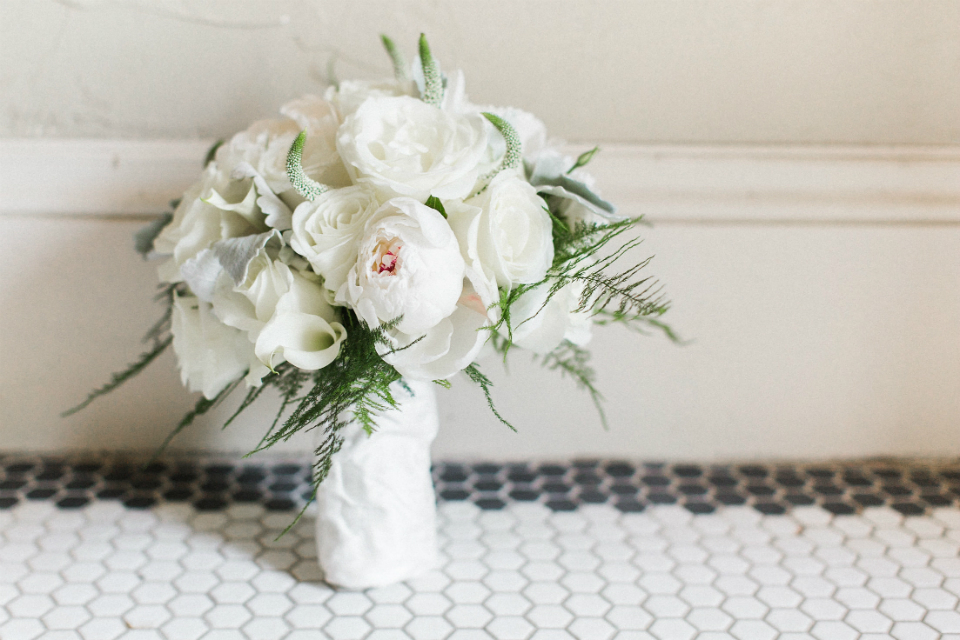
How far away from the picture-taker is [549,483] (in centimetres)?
82

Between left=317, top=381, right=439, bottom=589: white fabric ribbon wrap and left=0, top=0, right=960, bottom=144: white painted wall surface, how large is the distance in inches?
14.4

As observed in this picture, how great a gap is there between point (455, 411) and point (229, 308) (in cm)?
35

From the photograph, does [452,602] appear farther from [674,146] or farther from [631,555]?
[674,146]

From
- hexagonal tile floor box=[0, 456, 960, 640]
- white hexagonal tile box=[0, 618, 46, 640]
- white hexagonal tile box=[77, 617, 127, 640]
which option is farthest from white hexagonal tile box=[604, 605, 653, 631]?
white hexagonal tile box=[0, 618, 46, 640]

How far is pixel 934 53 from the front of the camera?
2.55 feet

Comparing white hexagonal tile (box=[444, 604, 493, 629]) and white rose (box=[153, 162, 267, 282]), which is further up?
white rose (box=[153, 162, 267, 282])

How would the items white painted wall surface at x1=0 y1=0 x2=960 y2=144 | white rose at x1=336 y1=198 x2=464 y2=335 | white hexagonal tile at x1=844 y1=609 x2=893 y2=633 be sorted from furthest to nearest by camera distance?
white painted wall surface at x1=0 y1=0 x2=960 y2=144 → white hexagonal tile at x1=844 y1=609 x2=893 y2=633 → white rose at x1=336 y1=198 x2=464 y2=335

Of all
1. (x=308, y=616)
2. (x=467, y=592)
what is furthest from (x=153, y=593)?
(x=467, y=592)

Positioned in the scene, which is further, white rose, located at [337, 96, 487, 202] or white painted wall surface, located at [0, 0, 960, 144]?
white painted wall surface, located at [0, 0, 960, 144]

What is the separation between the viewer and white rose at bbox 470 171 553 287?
1.71 feet

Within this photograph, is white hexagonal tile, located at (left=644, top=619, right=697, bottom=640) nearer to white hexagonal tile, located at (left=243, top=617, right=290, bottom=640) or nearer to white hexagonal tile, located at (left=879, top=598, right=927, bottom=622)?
white hexagonal tile, located at (left=879, top=598, right=927, bottom=622)

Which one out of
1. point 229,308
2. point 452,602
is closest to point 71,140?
point 229,308

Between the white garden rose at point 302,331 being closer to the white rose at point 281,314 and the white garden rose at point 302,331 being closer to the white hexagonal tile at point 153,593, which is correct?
the white rose at point 281,314

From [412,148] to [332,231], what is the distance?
80 millimetres
